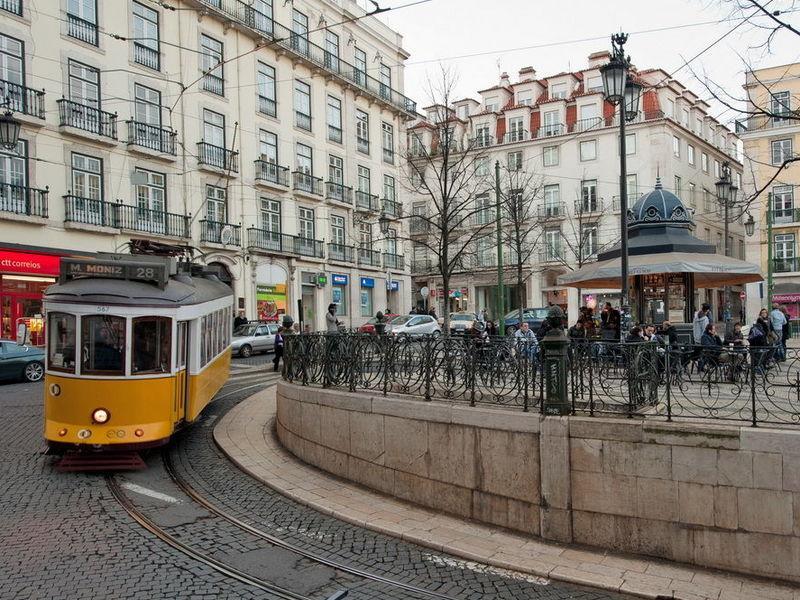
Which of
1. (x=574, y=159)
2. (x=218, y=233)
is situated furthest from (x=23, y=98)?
(x=574, y=159)

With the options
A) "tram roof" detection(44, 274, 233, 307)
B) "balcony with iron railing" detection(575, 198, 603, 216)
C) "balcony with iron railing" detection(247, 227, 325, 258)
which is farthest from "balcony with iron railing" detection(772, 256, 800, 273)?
"tram roof" detection(44, 274, 233, 307)

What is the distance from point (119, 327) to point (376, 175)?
33.4 m

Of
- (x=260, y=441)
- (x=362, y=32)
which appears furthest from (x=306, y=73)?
(x=260, y=441)

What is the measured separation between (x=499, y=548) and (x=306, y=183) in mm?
30605

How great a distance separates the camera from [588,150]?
4722cm

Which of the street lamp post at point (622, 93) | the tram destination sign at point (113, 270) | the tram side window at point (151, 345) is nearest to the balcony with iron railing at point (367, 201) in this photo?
the street lamp post at point (622, 93)

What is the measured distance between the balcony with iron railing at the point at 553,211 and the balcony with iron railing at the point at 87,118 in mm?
30739

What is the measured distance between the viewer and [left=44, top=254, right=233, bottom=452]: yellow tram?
27.0ft

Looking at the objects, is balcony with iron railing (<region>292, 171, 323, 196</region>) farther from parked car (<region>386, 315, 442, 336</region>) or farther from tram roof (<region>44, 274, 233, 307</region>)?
tram roof (<region>44, 274, 233, 307</region>)

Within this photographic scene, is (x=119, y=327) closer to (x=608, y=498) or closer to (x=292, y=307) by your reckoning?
(x=608, y=498)

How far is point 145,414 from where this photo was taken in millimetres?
8430

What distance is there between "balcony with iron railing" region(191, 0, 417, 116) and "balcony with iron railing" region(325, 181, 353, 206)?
19.7 feet

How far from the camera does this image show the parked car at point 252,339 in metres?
25.5

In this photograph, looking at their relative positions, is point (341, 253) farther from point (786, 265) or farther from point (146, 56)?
point (786, 265)
